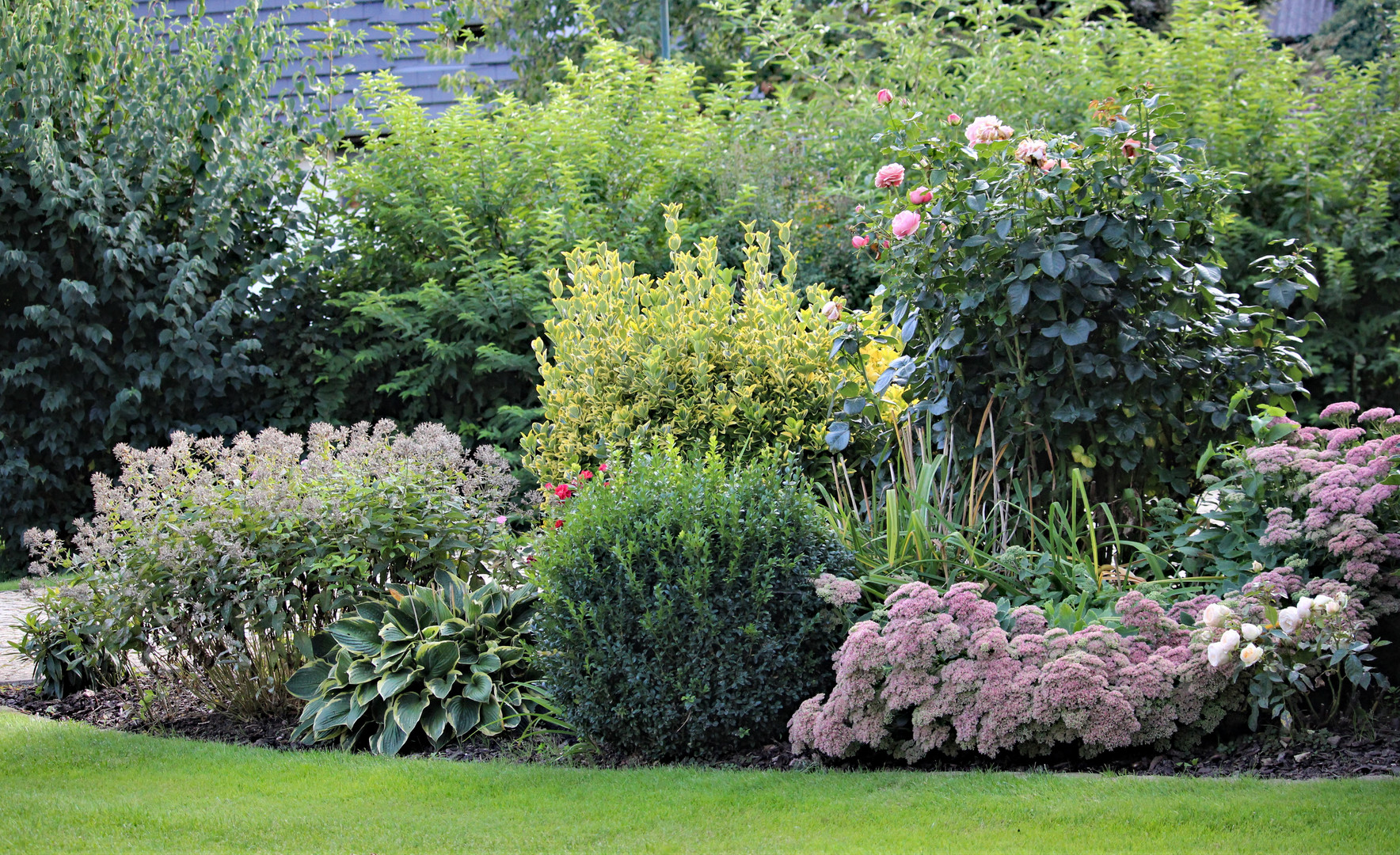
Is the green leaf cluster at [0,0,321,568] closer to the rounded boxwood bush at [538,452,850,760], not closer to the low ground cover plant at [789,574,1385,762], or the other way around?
the rounded boxwood bush at [538,452,850,760]

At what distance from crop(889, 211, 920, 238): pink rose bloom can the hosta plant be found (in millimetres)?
1958

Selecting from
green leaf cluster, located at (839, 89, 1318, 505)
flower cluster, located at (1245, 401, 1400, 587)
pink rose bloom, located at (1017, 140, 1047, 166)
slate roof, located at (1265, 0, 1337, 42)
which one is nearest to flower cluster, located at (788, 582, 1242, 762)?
flower cluster, located at (1245, 401, 1400, 587)

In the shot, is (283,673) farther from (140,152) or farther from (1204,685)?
(140,152)

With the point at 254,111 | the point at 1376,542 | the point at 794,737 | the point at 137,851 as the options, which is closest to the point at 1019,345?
the point at 1376,542

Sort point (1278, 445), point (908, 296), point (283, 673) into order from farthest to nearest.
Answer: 1. point (908, 296)
2. point (283, 673)
3. point (1278, 445)

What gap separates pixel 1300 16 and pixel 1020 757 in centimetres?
1816

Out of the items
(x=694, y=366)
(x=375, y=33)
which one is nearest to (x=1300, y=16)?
(x=375, y=33)

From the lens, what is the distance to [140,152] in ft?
23.9

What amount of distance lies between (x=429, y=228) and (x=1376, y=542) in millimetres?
5747

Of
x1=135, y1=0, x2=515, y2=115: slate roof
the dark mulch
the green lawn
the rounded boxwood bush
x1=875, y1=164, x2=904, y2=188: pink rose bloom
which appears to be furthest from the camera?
x1=135, y1=0, x2=515, y2=115: slate roof

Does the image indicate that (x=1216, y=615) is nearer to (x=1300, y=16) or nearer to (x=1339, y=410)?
(x=1339, y=410)

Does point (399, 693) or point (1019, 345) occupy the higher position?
point (1019, 345)

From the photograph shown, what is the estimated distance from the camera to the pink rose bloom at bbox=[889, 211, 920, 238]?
4355mm

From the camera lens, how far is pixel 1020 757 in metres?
3.43
